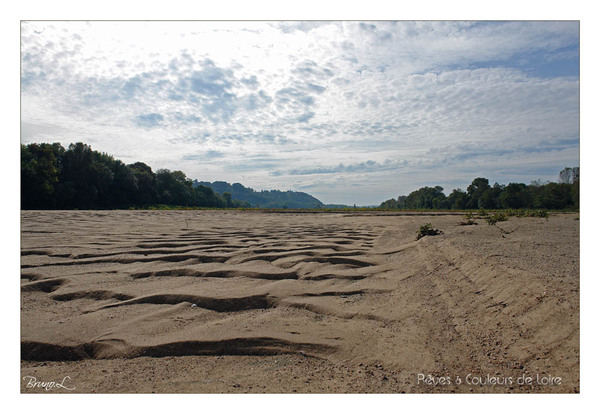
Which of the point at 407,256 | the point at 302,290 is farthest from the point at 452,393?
the point at 407,256

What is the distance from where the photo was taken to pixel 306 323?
2105 millimetres

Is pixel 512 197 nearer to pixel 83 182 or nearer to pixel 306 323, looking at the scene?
pixel 306 323

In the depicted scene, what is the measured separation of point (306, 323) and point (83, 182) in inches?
942

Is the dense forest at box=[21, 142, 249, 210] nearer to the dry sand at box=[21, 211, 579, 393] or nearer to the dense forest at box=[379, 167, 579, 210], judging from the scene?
the dry sand at box=[21, 211, 579, 393]

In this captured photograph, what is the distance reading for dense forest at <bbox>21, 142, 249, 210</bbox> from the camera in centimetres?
1518

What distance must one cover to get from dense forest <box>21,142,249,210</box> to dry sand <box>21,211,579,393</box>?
1182 centimetres

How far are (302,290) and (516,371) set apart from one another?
1.55 m

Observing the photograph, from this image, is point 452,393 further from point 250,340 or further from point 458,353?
point 250,340

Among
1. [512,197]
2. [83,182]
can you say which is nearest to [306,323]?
[512,197]

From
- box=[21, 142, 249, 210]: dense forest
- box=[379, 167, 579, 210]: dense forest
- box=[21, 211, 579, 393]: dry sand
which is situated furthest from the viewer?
box=[21, 142, 249, 210]: dense forest

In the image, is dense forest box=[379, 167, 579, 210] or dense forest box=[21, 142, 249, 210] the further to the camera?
dense forest box=[21, 142, 249, 210]

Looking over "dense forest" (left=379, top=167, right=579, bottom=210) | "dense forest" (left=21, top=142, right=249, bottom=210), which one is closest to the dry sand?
"dense forest" (left=379, top=167, right=579, bottom=210)

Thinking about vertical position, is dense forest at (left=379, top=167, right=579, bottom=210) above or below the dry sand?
above

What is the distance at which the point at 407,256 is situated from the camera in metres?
3.96
